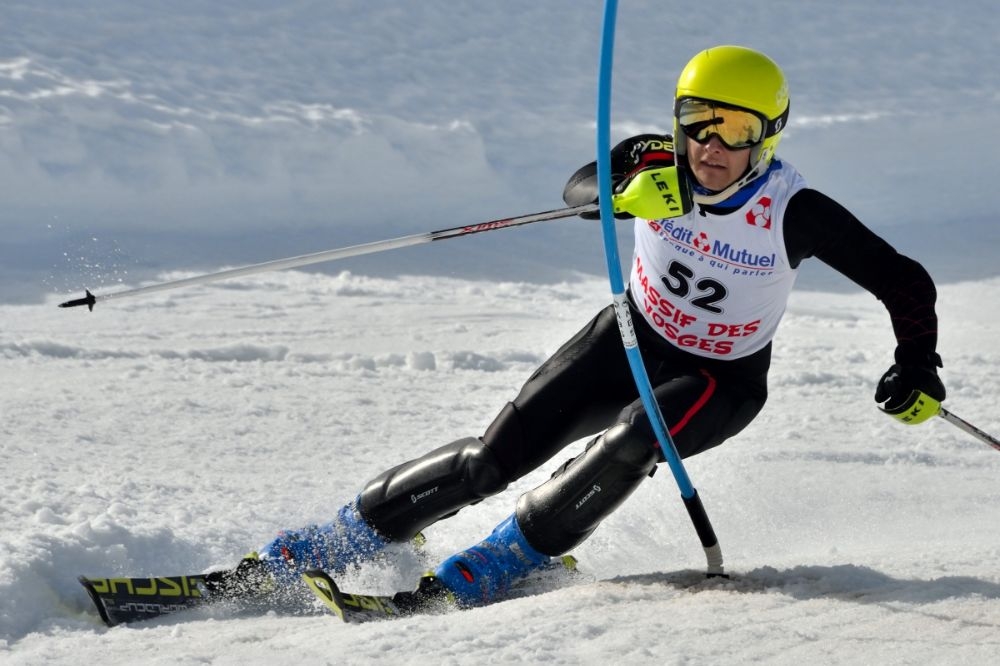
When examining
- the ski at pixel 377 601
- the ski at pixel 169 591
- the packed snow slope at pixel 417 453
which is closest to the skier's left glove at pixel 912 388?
the packed snow slope at pixel 417 453

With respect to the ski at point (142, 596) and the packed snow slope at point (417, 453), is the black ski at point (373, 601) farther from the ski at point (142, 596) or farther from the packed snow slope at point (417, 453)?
the ski at point (142, 596)

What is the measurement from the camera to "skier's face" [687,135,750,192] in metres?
2.98

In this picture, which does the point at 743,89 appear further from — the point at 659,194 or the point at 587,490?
the point at 587,490

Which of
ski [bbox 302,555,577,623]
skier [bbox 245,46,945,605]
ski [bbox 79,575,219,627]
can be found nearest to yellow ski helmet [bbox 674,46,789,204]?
skier [bbox 245,46,945,605]

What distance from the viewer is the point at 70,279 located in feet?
24.6

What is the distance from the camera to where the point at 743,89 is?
2.95 meters

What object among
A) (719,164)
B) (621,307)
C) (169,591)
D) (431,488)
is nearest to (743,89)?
(719,164)

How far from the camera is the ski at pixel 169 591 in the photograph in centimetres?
297

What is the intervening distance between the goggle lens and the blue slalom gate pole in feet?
0.86

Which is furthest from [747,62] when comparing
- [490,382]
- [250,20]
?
[250,20]

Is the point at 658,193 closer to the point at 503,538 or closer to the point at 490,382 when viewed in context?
the point at 503,538

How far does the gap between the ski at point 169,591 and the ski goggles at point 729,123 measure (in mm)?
1679

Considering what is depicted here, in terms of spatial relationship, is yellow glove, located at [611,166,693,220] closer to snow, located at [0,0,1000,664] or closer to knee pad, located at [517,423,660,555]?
knee pad, located at [517,423,660,555]

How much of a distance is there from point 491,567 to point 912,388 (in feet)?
3.73
